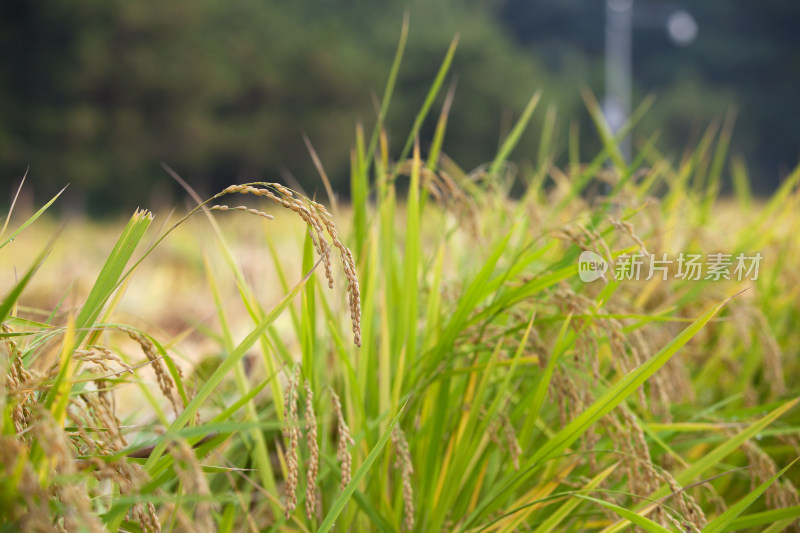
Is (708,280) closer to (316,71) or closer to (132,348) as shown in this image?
(132,348)

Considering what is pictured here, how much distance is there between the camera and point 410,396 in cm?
92

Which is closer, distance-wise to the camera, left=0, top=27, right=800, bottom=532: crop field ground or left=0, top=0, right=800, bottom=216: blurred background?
left=0, top=27, right=800, bottom=532: crop field ground

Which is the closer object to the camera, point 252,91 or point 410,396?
point 410,396

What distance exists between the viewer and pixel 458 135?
28125 millimetres

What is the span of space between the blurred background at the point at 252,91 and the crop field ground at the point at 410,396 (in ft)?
41.3

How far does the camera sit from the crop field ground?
27.1 inches

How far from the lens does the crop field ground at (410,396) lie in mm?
688

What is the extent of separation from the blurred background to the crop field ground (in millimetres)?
12595

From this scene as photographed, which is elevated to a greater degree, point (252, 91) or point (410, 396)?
point (410, 396)

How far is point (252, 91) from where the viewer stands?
24.0 meters

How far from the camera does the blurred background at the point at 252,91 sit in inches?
790

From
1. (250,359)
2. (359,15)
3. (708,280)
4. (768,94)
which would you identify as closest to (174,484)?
(250,359)

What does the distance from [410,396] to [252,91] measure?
24310mm

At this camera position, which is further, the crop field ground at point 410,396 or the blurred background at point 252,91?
the blurred background at point 252,91
